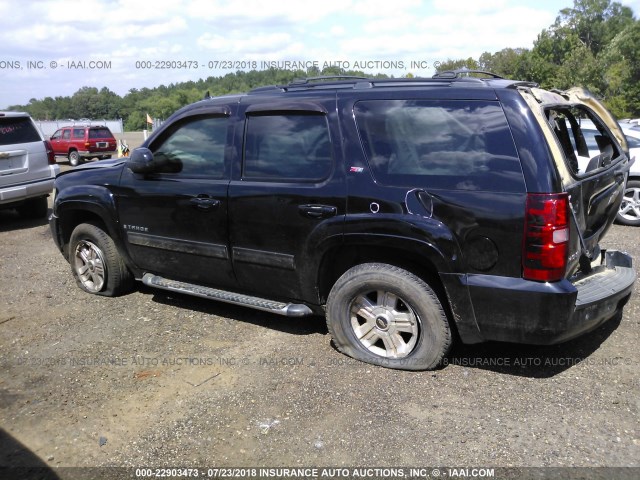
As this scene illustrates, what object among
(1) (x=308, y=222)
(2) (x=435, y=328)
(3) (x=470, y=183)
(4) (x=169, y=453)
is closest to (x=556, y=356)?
(2) (x=435, y=328)

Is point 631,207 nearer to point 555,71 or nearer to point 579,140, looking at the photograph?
point 579,140

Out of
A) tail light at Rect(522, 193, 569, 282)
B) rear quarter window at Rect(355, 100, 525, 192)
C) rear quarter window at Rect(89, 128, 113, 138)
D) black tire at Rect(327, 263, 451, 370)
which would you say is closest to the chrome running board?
black tire at Rect(327, 263, 451, 370)

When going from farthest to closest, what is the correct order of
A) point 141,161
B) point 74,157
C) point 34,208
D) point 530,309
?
point 74,157 < point 34,208 < point 141,161 < point 530,309

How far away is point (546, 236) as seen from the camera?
319cm

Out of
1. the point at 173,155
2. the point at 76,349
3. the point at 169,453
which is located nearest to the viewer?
the point at 169,453

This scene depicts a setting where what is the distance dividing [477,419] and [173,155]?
→ 122 inches

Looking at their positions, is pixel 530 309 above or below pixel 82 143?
below

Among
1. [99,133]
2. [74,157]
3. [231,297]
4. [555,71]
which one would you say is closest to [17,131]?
[231,297]

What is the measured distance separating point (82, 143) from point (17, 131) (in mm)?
14475

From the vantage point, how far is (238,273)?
4398mm

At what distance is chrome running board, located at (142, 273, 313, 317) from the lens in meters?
4.17

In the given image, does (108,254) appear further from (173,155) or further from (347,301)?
(347,301)

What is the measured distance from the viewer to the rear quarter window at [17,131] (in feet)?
29.0

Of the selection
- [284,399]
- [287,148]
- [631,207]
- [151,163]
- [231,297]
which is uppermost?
[287,148]
